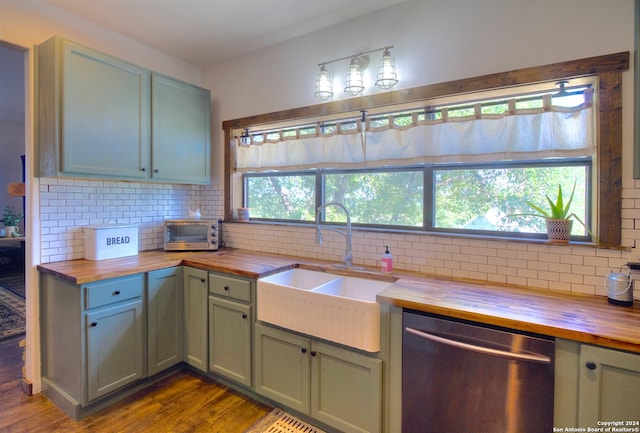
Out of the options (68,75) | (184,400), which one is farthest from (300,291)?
(68,75)

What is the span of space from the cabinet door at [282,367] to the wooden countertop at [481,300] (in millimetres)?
396

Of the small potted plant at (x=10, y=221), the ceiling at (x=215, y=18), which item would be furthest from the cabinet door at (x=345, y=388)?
the small potted plant at (x=10, y=221)

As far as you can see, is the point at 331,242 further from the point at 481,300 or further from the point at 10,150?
the point at 10,150

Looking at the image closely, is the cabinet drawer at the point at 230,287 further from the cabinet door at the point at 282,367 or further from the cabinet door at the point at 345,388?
the cabinet door at the point at 345,388

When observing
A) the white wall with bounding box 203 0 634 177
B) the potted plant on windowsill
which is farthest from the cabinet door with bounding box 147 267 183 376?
the potted plant on windowsill

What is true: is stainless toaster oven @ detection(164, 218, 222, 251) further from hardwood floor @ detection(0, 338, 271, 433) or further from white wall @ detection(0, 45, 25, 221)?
white wall @ detection(0, 45, 25, 221)

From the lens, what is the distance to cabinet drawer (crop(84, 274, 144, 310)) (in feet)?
6.30

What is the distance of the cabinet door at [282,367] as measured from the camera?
1.85 m

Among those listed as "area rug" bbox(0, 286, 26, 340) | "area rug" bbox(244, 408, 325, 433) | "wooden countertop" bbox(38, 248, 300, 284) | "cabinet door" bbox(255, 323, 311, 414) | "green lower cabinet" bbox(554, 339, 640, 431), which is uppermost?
"wooden countertop" bbox(38, 248, 300, 284)

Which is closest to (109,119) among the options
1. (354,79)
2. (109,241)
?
(109,241)

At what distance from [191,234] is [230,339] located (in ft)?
3.68

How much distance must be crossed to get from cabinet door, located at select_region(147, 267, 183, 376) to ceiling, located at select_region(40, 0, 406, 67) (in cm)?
184

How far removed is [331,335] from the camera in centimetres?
172

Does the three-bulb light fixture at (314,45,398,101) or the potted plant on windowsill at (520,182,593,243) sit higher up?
the three-bulb light fixture at (314,45,398,101)
